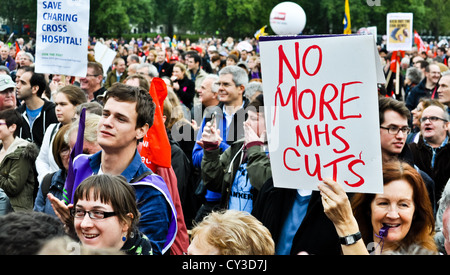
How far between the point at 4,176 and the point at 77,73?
81.8 inches

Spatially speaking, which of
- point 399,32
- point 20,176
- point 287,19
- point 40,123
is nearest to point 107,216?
point 20,176

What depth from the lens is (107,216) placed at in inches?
116

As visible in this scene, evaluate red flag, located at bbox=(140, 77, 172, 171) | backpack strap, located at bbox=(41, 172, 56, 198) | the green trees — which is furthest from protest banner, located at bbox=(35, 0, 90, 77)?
the green trees

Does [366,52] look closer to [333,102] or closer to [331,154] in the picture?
[333,102]

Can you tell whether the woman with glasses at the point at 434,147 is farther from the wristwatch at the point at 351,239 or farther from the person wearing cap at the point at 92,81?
the person wearing cap at the point at 92,81

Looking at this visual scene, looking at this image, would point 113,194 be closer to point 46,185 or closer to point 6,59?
point 46,185

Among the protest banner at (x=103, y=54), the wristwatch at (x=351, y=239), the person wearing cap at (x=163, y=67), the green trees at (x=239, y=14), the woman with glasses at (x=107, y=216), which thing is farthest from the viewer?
the green trees at (x=239, y=14)

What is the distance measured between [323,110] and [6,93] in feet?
16.9

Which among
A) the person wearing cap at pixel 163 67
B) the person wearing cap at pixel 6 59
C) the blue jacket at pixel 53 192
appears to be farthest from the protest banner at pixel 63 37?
the person wearing cap at pixel 6 59

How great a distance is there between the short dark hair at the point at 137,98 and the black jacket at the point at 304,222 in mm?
779

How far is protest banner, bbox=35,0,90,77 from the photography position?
7.13 m

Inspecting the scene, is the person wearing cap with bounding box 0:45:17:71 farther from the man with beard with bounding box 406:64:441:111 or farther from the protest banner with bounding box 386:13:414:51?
the man with beard with bounding box 406:64:441:111

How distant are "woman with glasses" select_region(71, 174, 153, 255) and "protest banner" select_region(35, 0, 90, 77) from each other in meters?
4.31

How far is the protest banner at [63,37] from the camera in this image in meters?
7.13
